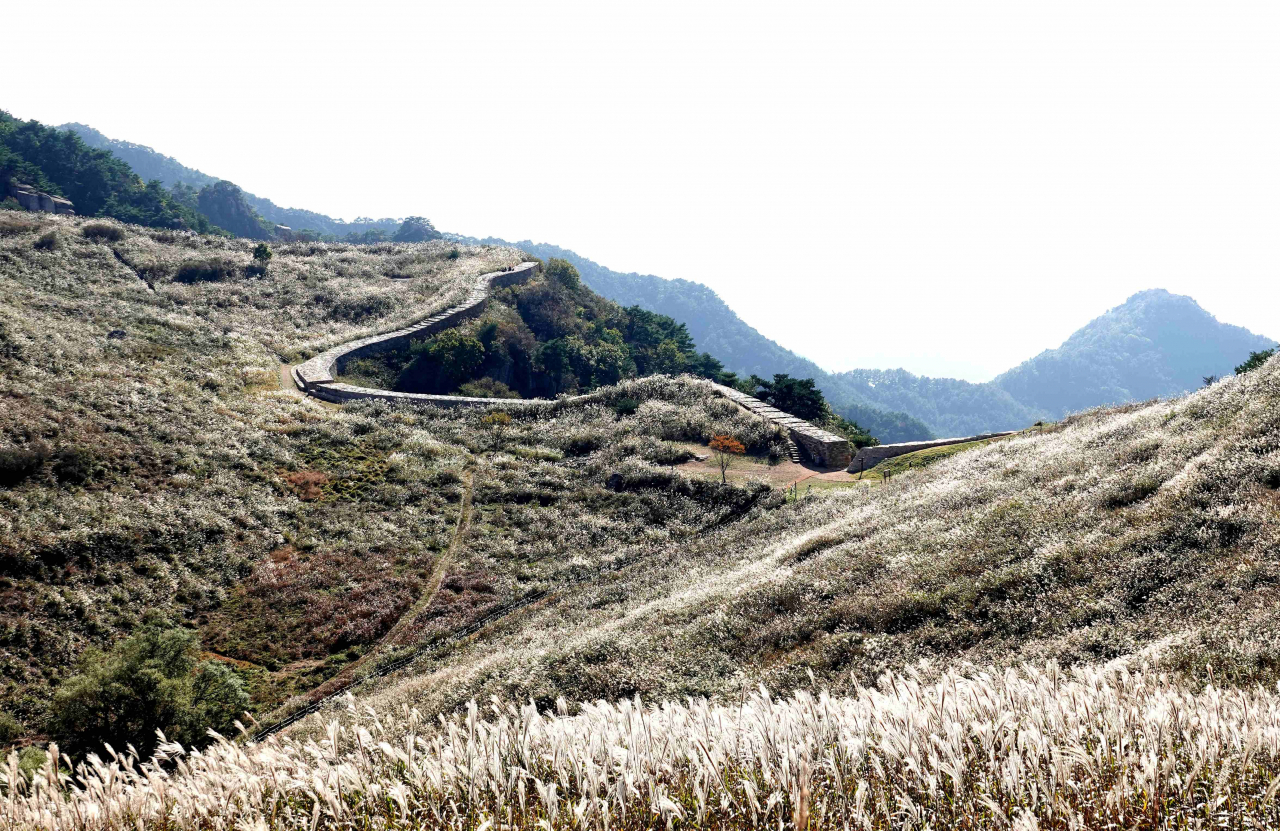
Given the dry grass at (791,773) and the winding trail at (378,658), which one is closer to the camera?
the dry grass at (791,773)

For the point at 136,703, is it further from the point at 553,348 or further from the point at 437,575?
the point at 553,348

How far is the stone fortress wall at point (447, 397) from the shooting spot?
28.1 m

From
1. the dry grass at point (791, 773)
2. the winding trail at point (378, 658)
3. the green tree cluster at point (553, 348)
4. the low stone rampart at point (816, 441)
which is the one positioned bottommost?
the winding trail at point (378, 658)

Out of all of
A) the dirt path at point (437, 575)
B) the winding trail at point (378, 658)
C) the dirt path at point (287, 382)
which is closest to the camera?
the winding trail at point (378, 658)

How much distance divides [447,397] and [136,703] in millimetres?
26536

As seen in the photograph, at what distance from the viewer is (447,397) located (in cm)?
3859

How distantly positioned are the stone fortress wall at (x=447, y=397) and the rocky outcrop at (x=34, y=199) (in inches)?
2254

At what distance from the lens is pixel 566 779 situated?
3.75 m

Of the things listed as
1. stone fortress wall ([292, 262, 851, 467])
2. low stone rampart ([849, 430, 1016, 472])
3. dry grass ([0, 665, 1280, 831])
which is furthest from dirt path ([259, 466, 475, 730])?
low stone rampart ([849, 430, 1016, 472])

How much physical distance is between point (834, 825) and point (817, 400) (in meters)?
36.3

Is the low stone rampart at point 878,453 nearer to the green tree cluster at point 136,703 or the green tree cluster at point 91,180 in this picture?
the green tree cluster at point 136,703

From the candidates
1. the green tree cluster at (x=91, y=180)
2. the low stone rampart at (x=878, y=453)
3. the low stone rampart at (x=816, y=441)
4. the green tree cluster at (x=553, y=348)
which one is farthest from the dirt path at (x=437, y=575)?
the green tree cluster at (x=91, y=180)

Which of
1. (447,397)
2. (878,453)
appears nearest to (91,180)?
(447,397)

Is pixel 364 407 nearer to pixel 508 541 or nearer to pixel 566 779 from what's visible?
pixel 508 541
